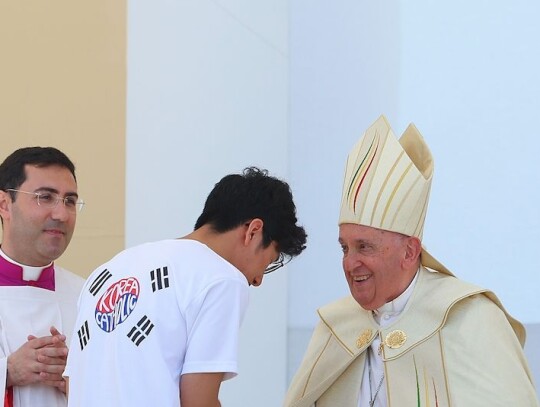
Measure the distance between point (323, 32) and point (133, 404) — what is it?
4751mm

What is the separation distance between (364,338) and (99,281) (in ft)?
3.30

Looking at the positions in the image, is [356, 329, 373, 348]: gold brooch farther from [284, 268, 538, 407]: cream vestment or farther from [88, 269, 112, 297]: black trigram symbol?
[88, 269, 112, 297]: black trigram symbol

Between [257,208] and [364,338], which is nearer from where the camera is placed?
[257,208]

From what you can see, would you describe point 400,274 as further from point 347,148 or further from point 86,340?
point 347,148

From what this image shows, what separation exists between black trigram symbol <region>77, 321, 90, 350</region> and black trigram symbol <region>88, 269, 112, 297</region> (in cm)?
9

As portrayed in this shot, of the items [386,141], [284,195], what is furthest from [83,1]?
[284,195]

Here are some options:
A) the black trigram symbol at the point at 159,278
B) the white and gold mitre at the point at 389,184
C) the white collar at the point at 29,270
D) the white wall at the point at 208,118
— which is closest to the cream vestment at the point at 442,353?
the white and gold mitre at the point at 389,184

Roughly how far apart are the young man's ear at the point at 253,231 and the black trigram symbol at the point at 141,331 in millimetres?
352

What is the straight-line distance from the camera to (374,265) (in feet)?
10.4

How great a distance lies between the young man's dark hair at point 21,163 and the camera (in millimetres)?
3541

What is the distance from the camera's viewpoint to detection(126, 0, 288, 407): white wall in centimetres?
581

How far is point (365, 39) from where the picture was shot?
267 inches

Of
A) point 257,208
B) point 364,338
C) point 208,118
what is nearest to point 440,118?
point 208,118

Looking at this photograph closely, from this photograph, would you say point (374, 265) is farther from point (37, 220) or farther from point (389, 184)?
point (37, 220)
